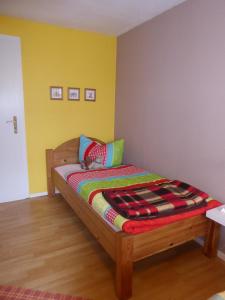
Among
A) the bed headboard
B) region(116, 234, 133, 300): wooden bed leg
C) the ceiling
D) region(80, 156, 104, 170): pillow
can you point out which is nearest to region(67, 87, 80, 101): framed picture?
the bed headboard

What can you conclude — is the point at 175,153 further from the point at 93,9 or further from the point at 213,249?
the point at 93,9

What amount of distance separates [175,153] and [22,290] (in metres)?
1.90

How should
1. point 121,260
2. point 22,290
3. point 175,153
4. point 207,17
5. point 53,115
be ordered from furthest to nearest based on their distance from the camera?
point 53,115 → point 175,153 → point 207,17 → point 22,290 → point 121,260

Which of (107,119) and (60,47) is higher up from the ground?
(60,47)

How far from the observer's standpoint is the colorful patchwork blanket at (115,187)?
1654 millimetres

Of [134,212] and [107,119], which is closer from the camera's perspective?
[134,212]

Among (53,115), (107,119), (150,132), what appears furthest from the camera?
(107,119)

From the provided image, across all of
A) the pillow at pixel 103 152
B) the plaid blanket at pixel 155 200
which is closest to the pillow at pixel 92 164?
the pillow at pixel 103 152

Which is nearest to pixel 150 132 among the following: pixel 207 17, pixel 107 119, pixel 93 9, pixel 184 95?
pixel 184 95

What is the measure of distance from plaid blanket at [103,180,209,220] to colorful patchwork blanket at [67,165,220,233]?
0.04 metres

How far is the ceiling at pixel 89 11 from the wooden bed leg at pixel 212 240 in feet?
7.18

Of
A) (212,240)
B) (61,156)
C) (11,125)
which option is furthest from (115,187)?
(11,125)

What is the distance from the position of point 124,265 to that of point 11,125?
224 cm

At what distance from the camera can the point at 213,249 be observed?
2062 mm
